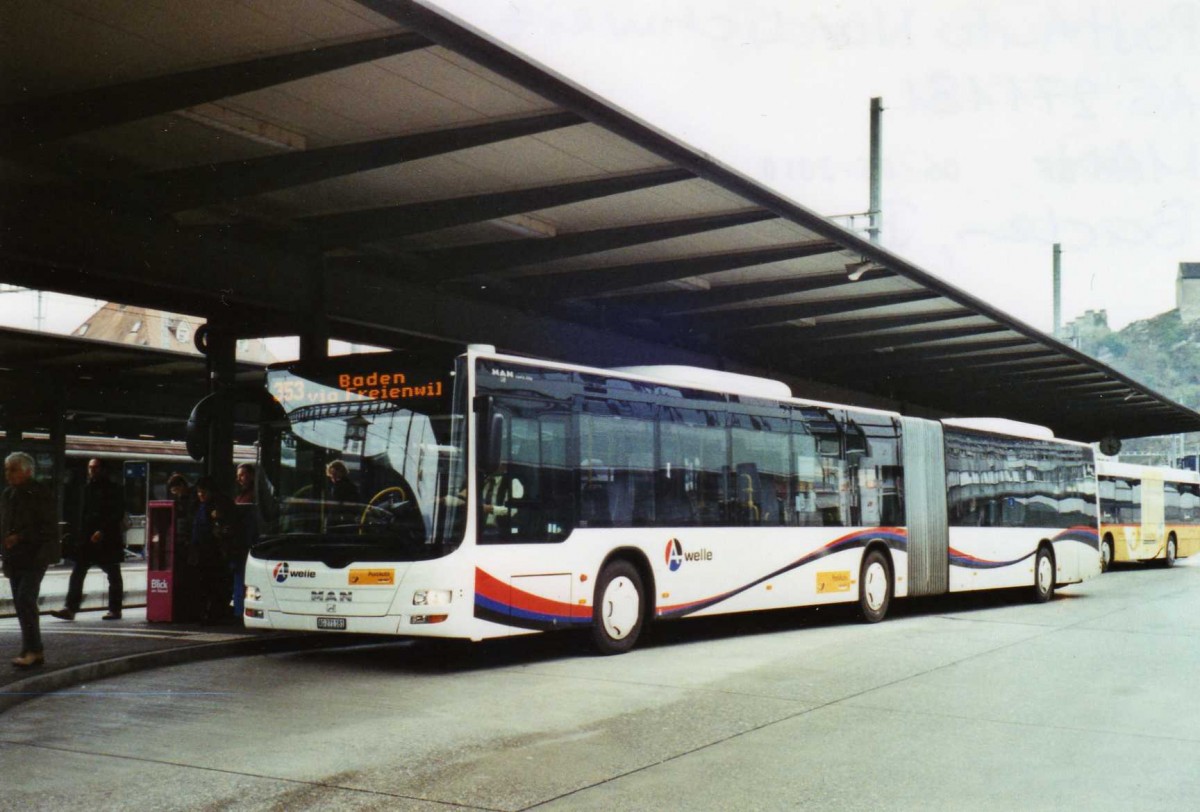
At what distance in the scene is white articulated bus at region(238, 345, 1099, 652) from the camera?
1093cm

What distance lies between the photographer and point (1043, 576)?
70.5ft

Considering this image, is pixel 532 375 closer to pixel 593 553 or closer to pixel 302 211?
pixel 593 553

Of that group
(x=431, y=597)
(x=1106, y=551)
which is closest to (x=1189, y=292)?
(x=1106, y=551)

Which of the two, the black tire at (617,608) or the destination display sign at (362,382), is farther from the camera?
the black tire at (617,608)

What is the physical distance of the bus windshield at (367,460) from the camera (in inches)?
429

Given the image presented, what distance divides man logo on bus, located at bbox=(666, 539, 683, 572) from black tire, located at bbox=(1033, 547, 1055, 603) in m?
10.0

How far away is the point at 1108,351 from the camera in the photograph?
159 metres

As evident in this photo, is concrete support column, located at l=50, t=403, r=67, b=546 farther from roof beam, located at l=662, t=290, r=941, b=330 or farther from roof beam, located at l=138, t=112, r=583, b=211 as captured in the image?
roof beam, located at l=138, t=112, r=583, b=211

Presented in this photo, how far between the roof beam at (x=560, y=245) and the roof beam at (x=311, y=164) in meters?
4.03

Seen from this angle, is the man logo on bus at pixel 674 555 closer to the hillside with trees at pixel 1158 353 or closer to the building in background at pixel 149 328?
the building in background at pixel 149 328

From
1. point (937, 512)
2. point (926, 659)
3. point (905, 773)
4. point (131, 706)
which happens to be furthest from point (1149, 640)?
point (131, 706)

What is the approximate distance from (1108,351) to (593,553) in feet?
525

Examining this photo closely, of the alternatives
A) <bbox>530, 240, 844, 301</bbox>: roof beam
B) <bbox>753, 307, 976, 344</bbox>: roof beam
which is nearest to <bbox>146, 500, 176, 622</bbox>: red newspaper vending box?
<bbox>530, 240, 844, 301</bbox>: roof beam

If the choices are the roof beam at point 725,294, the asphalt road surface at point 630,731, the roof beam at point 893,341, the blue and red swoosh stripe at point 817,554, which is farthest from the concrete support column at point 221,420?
the roof beam at point 893,341
